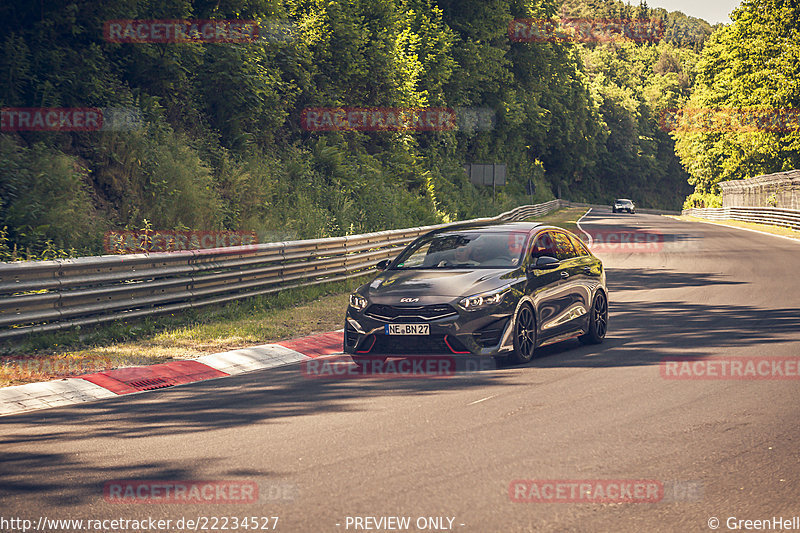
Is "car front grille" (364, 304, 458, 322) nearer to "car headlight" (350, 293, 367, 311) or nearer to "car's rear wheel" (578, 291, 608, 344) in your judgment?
"car headlight" (350, 293, 367, 311)

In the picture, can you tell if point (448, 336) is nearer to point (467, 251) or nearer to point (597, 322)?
point (467, 251)

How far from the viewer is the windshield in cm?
1091

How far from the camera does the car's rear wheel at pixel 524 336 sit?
10055 millimetres

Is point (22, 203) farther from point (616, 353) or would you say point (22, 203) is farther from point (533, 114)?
point (533, 114)

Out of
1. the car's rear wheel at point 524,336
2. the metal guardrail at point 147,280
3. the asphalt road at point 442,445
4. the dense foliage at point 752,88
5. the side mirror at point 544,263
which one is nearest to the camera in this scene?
the asphalt road at point 442,445

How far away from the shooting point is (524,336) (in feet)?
33.6

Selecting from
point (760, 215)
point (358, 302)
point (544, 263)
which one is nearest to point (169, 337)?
point (358, 302)

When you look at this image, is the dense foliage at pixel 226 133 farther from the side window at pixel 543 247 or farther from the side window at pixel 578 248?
the side window at pixel 578 248

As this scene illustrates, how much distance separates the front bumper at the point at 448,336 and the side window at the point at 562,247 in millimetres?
2040

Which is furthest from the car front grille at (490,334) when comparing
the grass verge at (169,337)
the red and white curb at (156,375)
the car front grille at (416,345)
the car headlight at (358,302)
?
the grass verge at (169,337)

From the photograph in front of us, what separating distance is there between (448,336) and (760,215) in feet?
159

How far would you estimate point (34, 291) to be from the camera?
1141 cm

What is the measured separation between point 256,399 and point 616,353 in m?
4.72

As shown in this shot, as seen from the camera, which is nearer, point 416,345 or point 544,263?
point 416,345
